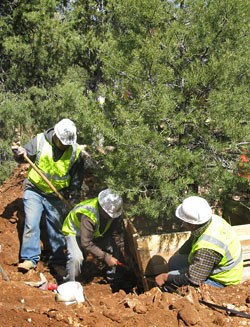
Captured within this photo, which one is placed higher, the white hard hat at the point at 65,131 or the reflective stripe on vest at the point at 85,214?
the white hard hat at the point at 65,131

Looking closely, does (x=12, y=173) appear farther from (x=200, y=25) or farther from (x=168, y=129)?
(x=200, y=25)

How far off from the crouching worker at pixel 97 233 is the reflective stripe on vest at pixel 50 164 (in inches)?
26.1

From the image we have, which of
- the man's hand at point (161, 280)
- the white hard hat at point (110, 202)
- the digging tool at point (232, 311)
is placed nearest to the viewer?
the digging tool at point (232, 311)

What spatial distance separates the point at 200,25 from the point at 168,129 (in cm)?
111

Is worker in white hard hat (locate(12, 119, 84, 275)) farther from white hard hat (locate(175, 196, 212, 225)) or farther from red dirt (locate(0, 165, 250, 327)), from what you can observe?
white hard hat (locate(175, 196, 212, 225))

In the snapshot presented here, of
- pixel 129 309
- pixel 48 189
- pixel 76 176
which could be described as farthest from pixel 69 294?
pixel 76 176

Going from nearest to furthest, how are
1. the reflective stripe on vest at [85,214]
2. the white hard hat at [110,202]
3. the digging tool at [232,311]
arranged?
the digging tool at [232,311]
the white hard hat at [110,202]
the reflective stripe on vest at [85,214]

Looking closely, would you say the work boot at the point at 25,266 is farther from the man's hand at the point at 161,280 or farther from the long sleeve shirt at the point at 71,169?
the man's hand at the point at 161,280

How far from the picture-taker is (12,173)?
739 cm

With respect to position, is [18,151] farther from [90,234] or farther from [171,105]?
[171,105]

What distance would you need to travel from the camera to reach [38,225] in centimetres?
518

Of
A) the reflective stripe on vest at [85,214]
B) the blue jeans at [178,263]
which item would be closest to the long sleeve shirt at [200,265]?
A: the blue jeans at [178,263]

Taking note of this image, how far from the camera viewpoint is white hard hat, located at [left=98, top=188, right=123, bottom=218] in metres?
4.32

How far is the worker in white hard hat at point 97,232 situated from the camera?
437 centimetres
